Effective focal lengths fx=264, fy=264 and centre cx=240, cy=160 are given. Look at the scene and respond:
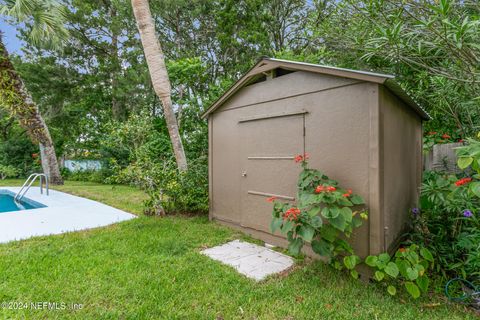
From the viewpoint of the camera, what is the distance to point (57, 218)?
5445 millimetres

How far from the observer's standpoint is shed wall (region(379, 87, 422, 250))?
3.10 metres

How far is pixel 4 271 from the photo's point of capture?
3.09 meters

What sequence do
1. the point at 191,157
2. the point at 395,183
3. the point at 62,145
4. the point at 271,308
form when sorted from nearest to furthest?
the point at 271,308 < the point at 395,183 < the point at 191,157 < the point at 62,145

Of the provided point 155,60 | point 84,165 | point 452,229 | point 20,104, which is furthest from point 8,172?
point 452,229

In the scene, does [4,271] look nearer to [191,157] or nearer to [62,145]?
[191,157]

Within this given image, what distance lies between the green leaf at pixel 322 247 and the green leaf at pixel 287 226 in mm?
317

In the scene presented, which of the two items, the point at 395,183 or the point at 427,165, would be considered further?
the point at 427,165

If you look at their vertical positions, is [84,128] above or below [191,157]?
above

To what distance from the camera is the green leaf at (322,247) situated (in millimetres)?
2904

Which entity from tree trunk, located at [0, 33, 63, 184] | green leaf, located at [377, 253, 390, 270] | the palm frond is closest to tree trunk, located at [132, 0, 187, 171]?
green leaf, located at [377, 253, 390, 270]

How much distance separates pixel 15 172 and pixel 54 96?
429 cm

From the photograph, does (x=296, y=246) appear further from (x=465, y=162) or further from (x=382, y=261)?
(x=465, y=162)

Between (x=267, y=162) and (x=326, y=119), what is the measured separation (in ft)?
3.90

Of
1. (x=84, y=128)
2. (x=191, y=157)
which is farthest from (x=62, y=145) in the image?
(x=191, y=157)
